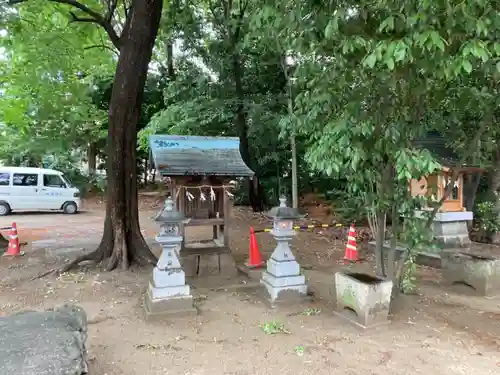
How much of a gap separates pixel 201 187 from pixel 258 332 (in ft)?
10.5

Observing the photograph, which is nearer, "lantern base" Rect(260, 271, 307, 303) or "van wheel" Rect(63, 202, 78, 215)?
"lantern base" Rect(260, 271, 307, 303)

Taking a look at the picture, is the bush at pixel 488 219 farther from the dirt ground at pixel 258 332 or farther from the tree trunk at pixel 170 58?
the tree trunk at pixel 170 58

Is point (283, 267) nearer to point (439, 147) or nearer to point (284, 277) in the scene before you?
point (284, 277)

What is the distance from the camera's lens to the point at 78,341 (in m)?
2.87

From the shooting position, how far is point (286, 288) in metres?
5.48

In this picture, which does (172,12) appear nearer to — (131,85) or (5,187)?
(131,85)

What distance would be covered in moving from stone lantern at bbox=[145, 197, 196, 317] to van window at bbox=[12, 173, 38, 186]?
14.3 meters

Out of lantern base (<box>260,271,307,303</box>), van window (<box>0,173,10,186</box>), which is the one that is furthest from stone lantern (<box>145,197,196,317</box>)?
van window (<box>0,173,10,186</box>)

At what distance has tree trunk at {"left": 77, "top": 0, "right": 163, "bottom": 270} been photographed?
708 centimetres

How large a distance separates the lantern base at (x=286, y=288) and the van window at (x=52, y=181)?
1472 centimetres

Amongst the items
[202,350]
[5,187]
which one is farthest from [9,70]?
[202,350]

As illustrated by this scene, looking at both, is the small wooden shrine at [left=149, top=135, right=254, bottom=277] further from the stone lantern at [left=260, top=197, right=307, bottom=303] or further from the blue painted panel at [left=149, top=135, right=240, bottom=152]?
the stone lantern at [left=260, top=197, right=307, bottom=303]

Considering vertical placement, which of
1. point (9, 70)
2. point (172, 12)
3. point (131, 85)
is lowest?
point (131, 85)

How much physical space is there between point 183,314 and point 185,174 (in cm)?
254
